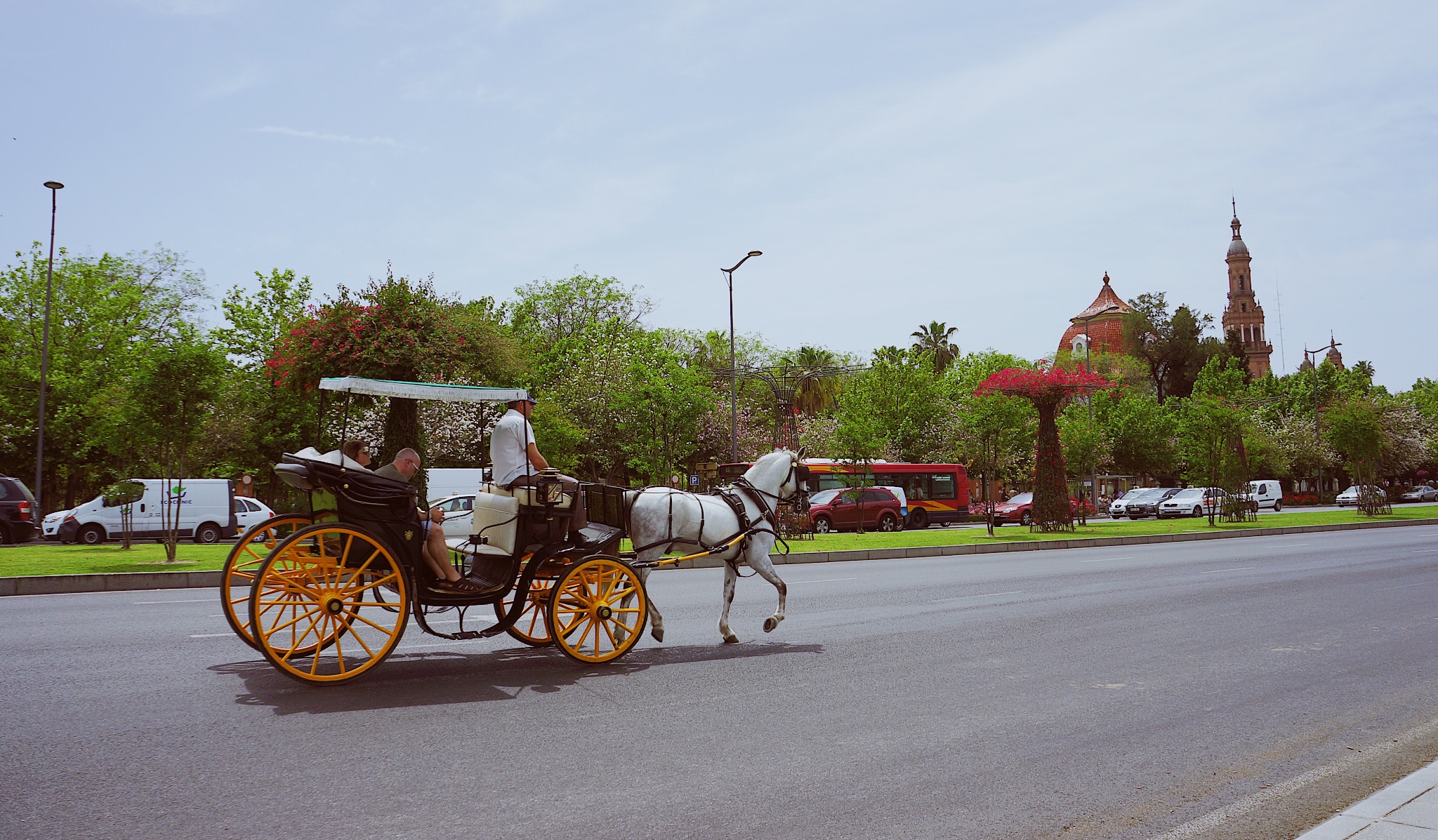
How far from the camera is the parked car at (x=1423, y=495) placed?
246 feet

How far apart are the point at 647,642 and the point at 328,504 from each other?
3199 millimetres

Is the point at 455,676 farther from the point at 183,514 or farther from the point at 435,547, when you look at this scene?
the point at 183,514

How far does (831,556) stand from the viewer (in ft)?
73.0

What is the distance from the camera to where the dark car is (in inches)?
1020

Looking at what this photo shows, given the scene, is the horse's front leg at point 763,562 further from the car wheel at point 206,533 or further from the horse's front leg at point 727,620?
the car wheel at point 206,533

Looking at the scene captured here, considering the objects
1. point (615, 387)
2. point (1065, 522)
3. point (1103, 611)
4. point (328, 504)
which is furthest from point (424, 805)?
point (615, 387)

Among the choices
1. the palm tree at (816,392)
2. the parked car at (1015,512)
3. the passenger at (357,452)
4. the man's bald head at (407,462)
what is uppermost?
the palm tree at (816,392)

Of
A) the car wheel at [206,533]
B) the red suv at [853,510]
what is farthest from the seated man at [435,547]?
the red suv at [853,510]

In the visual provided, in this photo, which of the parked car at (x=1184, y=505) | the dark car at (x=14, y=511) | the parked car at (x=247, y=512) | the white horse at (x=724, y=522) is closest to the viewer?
the white horse at (x=724, y=522)

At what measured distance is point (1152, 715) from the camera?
21.5 feet

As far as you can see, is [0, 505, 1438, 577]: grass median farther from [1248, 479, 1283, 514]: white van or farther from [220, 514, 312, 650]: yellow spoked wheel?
[1248, 479, 1283, 514]: white van

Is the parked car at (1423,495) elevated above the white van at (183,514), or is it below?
below

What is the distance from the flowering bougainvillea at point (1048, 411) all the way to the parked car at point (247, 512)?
2187 cm

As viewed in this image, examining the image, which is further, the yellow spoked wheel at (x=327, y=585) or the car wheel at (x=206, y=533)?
the car wheel at (x=206, y=533)
